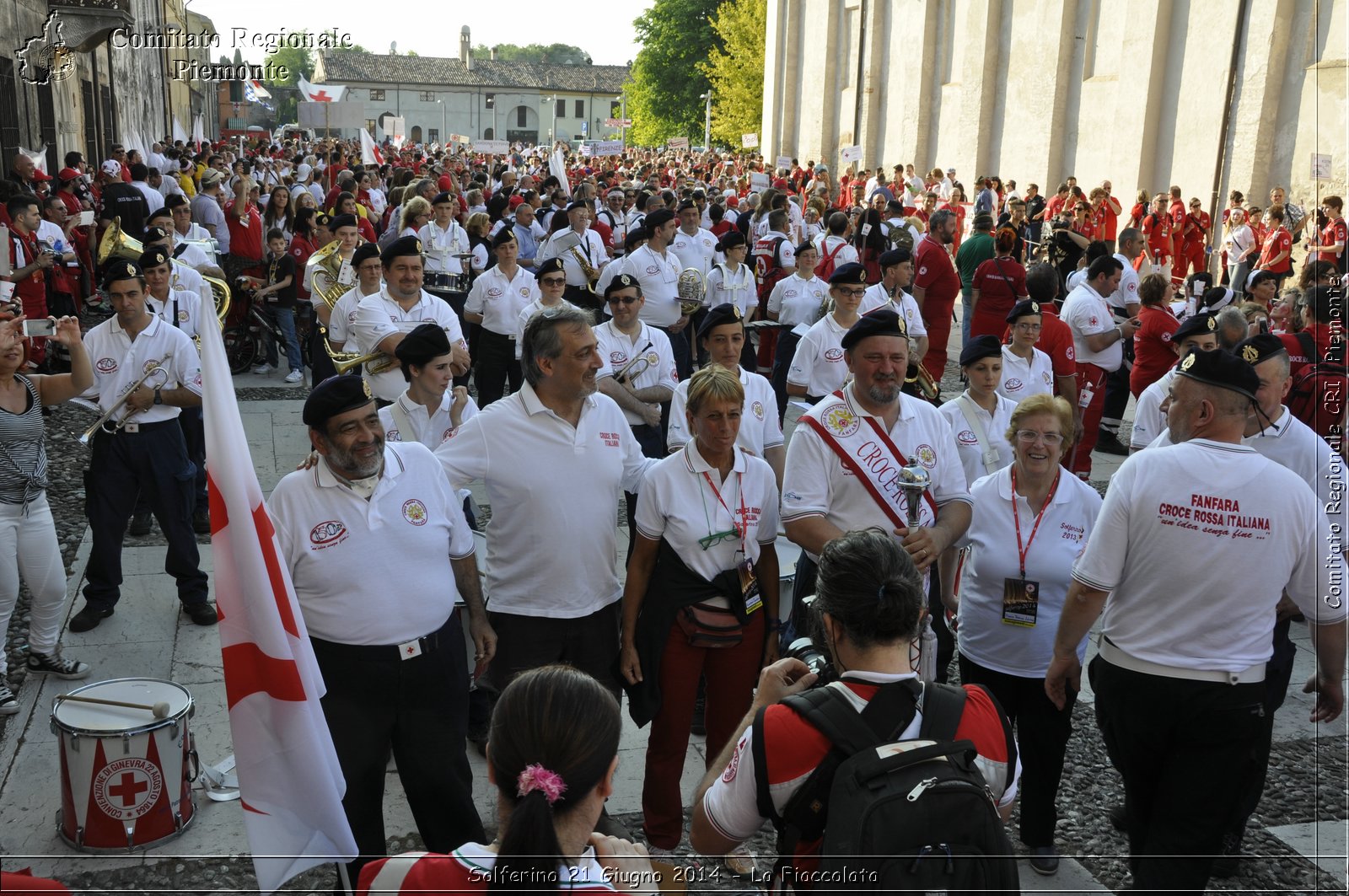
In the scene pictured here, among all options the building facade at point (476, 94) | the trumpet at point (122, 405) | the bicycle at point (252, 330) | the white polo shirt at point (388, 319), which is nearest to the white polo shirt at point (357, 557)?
the trumpet at point (122, 405)

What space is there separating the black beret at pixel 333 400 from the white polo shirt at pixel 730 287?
23.2 ft

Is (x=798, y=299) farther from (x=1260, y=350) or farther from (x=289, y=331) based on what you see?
(x=289, y=331)

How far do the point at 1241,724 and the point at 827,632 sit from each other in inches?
73.4

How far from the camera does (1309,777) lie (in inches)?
215

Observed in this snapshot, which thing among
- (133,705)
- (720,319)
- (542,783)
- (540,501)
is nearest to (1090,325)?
(720,319)

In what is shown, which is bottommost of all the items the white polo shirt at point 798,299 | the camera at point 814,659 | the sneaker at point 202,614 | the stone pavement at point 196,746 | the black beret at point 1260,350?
the stone pavement at point 196,746

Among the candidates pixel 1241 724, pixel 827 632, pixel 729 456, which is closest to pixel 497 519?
pixel 729 456

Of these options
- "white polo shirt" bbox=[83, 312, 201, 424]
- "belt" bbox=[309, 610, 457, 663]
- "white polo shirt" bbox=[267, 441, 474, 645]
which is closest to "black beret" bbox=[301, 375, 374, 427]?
"white polo shirt" bbox=[267, 441, 474, 645]

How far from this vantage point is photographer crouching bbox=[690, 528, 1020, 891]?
2.36m

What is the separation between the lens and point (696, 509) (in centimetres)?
444

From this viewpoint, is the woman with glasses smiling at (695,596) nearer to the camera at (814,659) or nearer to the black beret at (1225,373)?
the camera at (814,659)

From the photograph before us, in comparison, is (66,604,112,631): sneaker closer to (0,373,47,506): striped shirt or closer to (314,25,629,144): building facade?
(0,373,47,506): striped shirt

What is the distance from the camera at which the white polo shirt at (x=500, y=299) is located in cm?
978

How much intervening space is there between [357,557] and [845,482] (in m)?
1.92
